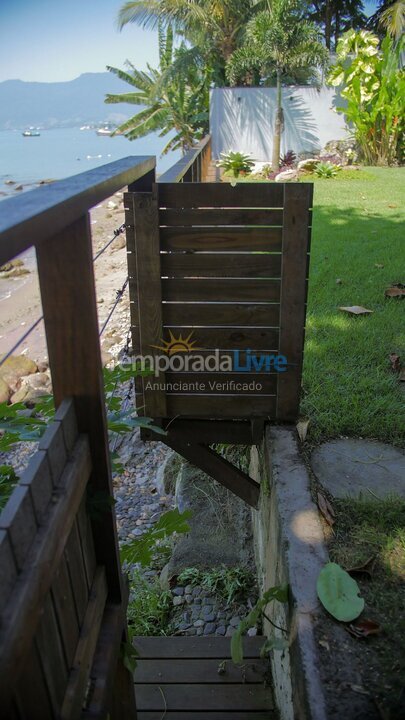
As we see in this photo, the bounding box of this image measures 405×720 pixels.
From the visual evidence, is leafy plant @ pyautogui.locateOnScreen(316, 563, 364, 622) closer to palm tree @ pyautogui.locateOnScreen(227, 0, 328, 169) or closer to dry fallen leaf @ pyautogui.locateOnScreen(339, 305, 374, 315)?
dry fallen leaf @ pyautogui.locateOnScreen(339, 305, 374, 315)

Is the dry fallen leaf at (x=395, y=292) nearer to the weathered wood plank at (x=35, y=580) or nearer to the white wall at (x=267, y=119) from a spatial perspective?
the weathered wood plank at (x=35, y=580)

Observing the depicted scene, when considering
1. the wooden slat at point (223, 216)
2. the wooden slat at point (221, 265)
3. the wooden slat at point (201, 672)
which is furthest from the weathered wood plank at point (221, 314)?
the wooden slat at point (201, 672)

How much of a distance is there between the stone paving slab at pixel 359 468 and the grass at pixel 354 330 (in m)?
0.11

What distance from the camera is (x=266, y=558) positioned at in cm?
290

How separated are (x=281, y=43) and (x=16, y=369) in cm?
1193

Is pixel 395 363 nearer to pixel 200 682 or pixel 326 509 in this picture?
pixel 326 509

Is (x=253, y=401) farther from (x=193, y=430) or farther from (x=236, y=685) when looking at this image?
(x=236, y=685)

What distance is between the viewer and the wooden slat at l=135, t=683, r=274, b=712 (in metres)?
Result: 2.48

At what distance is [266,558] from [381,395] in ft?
3.84

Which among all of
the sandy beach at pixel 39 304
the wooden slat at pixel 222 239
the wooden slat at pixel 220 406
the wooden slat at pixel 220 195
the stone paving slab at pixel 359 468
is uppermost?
the wooden slat at pixel 220 195

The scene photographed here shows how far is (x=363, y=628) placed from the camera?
1.81 m

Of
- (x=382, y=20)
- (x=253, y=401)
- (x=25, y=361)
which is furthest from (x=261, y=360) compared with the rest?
(x=382, y=20)

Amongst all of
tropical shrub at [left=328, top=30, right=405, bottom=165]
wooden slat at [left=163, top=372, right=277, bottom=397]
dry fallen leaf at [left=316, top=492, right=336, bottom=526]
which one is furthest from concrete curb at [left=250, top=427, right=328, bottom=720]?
tropical shrub at [left=328, top=30, right=405, bottom=165]

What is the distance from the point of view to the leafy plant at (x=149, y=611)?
326 centimetres
